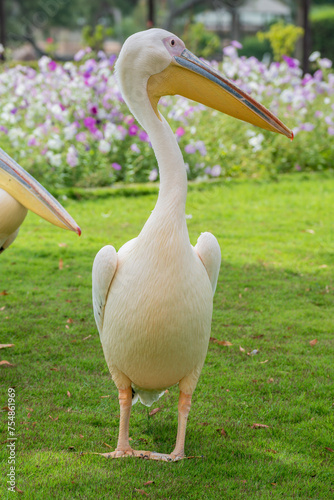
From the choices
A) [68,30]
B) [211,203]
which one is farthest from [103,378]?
[68,30]

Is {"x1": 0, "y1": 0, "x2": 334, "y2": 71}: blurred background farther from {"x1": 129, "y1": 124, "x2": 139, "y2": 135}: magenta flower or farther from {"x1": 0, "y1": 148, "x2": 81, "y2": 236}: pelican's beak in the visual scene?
{"x1": 0, "y1": 148, "x2": 81, "y2": 236}: pelican's beak

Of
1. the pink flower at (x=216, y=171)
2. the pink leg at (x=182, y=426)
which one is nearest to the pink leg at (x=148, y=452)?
the pink leg at (x=182, y=426)

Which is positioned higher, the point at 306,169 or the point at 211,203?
the point at 306,169

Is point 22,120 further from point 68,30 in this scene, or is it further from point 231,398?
point 68,30

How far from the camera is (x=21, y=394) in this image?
3.27 meters

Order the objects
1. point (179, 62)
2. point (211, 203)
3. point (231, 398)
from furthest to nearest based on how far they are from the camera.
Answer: point (211, 203) → point (231, 398) → point (179, 62)

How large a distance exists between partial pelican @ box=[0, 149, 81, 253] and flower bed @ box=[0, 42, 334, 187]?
15.9 ft

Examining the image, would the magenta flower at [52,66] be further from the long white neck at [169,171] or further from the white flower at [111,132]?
the long white neck at [169,171]

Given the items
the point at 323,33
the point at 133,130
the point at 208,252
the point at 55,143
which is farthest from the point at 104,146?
the point at 323,33

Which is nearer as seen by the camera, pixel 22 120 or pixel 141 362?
pixel 141 362

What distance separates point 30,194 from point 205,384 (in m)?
1.42

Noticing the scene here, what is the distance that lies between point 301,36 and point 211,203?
805 centimetres

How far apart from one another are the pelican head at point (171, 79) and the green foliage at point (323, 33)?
31.3 metres

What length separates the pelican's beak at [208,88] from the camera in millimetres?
2473
